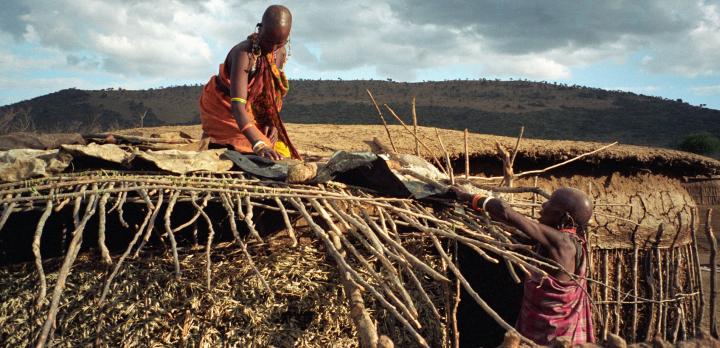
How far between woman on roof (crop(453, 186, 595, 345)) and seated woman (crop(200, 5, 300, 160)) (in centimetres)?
→ 173

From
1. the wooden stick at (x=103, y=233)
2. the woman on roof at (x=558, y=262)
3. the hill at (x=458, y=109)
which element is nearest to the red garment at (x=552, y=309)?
the woman on roof at (x=558, y=262)

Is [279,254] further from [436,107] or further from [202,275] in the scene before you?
[436,107]

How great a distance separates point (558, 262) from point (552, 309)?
1.08ft

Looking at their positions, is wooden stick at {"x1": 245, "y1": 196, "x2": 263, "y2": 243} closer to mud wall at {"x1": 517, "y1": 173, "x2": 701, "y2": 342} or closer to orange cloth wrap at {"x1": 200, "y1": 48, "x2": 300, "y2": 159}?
orange cloth wrap at {"x1": 200, "y1": 48, "x2": 300, "y2": 159}

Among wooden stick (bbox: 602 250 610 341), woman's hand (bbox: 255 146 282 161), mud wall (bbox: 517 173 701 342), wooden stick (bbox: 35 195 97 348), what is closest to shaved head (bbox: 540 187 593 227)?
mud wall (bbox: 517 173 701 342)

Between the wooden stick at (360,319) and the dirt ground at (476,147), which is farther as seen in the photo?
the dirt ground at (476,147)

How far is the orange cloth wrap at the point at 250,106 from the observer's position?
4.30 metres

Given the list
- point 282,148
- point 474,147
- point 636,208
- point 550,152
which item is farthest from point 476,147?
point 282,148

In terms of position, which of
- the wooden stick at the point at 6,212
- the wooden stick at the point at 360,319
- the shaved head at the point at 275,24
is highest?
the shaved head at the point at 275,24

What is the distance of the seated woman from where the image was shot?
3996 millimetres

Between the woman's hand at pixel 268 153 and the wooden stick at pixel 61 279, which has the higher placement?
the woman's hand at pixel 268 153

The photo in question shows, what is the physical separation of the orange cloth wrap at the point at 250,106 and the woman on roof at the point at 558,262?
74.7 inches

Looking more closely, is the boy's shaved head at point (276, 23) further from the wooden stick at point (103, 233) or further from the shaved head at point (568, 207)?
the shaved head at point (568, 207)

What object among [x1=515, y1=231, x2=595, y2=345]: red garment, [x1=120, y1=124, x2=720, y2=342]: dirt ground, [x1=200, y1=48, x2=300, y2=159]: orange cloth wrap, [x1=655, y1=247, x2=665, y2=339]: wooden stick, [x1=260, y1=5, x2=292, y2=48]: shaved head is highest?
[x1=260, y1=5, x2=292, y2=48]: shaved head
